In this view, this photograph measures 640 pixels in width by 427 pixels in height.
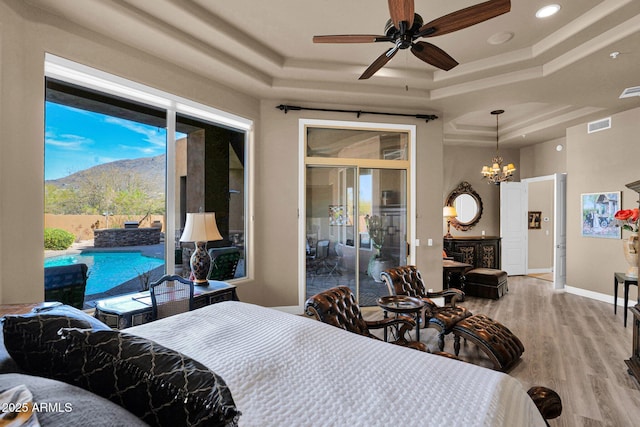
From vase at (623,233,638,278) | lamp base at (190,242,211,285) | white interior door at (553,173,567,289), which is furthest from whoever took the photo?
white interior door at (553,173,567,289)

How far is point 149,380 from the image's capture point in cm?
86

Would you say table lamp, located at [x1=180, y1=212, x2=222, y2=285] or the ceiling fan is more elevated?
the ceiling fan

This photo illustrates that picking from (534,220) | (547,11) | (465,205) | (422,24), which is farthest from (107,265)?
(534,220)

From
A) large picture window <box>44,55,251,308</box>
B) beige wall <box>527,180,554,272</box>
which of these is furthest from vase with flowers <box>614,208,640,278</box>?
large picture window <box>44,55,251,308</box>

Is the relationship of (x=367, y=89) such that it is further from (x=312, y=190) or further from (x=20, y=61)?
(x=20, y=61)

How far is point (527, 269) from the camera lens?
821cm

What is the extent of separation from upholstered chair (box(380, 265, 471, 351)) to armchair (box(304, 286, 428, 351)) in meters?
0.66

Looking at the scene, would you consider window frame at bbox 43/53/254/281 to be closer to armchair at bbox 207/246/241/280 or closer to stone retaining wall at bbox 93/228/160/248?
stone retaining wall at bbox 93/228/160/248

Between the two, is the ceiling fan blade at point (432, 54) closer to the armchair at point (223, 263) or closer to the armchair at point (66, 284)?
the armchair at point (223, 263)

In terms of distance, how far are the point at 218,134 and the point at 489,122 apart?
5623 millimetres

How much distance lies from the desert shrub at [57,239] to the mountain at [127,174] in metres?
0.39

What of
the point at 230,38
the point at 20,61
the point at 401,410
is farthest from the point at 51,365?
the point at 230,38

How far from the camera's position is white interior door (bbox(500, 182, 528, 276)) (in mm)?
7863

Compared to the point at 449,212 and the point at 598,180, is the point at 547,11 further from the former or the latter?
the point at 449,212
